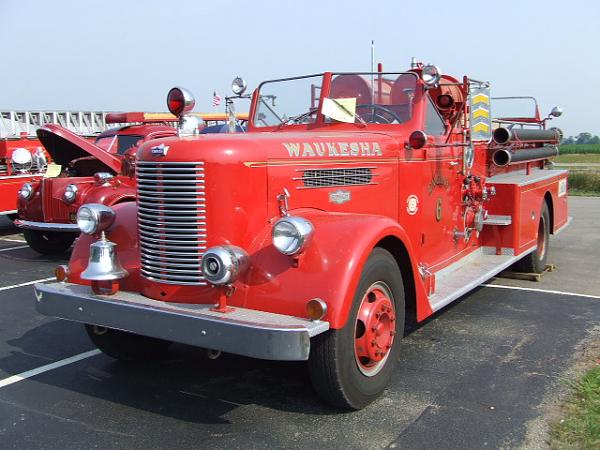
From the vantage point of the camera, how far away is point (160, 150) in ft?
11.8

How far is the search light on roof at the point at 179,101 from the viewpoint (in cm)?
445

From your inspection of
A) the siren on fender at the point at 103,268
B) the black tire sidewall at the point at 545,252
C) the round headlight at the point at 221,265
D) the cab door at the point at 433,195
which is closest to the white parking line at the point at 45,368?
the siren on fender at the point at 103,268

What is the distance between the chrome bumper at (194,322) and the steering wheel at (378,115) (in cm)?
222

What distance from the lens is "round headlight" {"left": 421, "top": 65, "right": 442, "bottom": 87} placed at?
4.76 metres

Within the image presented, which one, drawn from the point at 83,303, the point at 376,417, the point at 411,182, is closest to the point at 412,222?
the point at 411,182

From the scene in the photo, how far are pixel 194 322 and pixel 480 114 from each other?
370cm

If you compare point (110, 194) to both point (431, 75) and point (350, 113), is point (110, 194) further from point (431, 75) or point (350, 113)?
point (431, 75)

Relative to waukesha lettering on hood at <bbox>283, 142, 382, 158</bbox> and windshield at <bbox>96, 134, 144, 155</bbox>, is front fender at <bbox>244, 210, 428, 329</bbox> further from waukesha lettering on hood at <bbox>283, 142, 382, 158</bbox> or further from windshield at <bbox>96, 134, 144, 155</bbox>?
windshield at <bbox>96, 134, 144, 155</bbox>

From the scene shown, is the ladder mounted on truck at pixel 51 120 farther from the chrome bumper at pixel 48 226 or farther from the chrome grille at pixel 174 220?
the chrome grille at pixel 174 220

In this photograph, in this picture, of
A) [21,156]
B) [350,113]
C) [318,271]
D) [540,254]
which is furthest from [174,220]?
[21,156]

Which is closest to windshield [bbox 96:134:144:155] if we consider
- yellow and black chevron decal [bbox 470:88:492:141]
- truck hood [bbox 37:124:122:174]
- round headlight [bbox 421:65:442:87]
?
truck hood [bbox 37:124:122:174]

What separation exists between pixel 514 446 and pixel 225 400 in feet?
5.57

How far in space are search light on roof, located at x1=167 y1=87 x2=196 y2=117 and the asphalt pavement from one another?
1.84 m

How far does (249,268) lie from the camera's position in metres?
3.52
